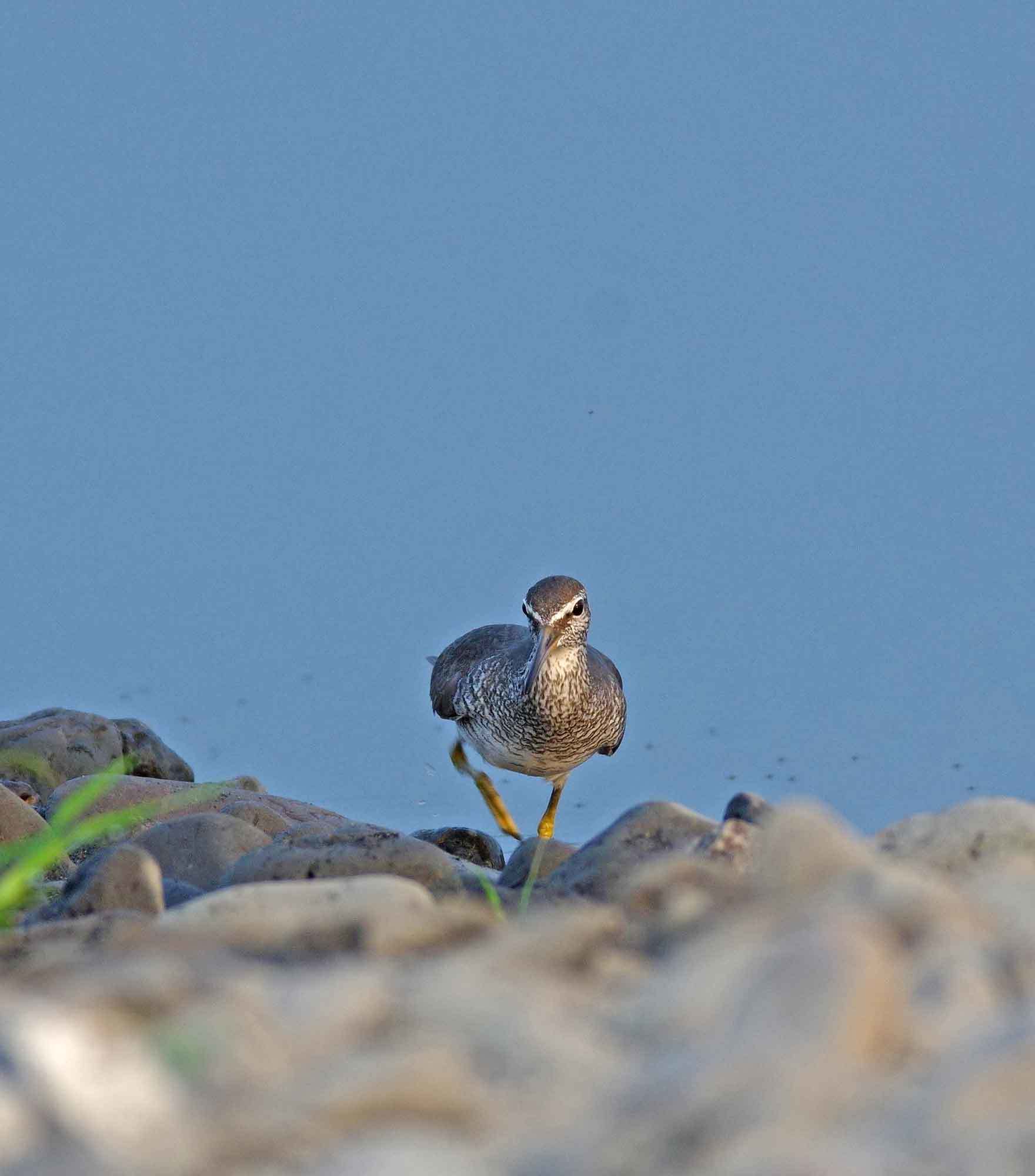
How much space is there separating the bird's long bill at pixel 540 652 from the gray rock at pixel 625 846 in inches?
229

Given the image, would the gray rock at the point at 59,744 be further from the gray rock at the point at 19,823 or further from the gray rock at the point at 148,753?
the gray rock at the point at 19,823

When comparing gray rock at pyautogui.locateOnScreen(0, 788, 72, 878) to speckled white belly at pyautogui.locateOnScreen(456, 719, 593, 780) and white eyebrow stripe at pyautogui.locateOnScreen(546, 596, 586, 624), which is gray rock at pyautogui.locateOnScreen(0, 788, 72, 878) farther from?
speckled white belly at pyautogui.locateOnScreen(456, 719, 593, 780)

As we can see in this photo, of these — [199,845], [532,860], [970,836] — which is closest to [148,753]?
[199,845]

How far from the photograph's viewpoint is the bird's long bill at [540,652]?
1168 cm

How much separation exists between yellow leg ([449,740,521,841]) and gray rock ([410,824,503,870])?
5.05ft

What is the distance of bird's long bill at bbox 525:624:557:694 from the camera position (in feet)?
38.3

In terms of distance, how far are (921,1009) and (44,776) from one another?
10.5m

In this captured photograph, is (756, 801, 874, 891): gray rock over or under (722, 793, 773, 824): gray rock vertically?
under

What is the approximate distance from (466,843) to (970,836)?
7.44 m

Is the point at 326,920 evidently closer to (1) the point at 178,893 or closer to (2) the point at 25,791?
(1) the point at 178,893

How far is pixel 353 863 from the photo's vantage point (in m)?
5.66

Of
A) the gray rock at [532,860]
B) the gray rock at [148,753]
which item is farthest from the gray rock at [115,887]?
the gray rock at [148,753]

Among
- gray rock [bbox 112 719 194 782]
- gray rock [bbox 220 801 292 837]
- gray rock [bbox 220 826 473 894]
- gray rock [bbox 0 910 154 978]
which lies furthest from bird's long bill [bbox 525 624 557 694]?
gray rock [bbox 0 910 154 978]

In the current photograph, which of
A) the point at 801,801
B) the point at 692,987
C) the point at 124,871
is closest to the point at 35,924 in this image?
the point at 124,871
